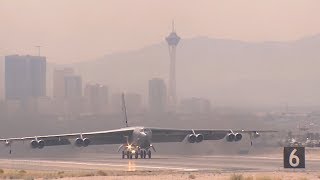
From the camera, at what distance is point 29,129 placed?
180125 millimetres

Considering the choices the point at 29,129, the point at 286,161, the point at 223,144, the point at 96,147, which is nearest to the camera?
the point at 286,161

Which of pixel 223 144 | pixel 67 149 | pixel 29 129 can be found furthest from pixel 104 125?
pixel 223 144

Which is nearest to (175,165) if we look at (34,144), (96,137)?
(34,144)

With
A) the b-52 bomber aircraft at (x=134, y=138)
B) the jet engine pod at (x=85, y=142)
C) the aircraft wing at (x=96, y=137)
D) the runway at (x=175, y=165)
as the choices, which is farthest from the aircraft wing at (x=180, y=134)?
the jet engine pod at (x=85, y=142)

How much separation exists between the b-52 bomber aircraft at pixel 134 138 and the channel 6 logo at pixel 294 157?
53903mm

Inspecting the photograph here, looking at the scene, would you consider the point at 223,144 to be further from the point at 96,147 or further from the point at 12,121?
the point at 12,121

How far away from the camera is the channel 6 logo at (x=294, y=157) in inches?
1881

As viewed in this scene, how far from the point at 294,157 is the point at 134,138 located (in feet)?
193

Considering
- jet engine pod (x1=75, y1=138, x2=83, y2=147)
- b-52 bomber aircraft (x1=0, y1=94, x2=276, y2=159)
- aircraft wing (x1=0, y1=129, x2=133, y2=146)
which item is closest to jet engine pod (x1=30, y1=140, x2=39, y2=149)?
b-52 bomber aircraft (x1=0, y1=94, x2=276, y2=159)

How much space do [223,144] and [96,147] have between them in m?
33.1

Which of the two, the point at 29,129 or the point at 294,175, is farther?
the point at 29,129

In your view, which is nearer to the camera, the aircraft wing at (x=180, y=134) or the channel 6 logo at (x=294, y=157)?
the channel 6 logo at (x=294, y=157)

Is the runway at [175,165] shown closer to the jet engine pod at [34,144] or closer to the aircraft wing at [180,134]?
the jet engine pod at [34,144]

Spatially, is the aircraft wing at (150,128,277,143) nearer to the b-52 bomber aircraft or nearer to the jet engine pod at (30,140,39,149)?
the b-52 bomber aircraft
